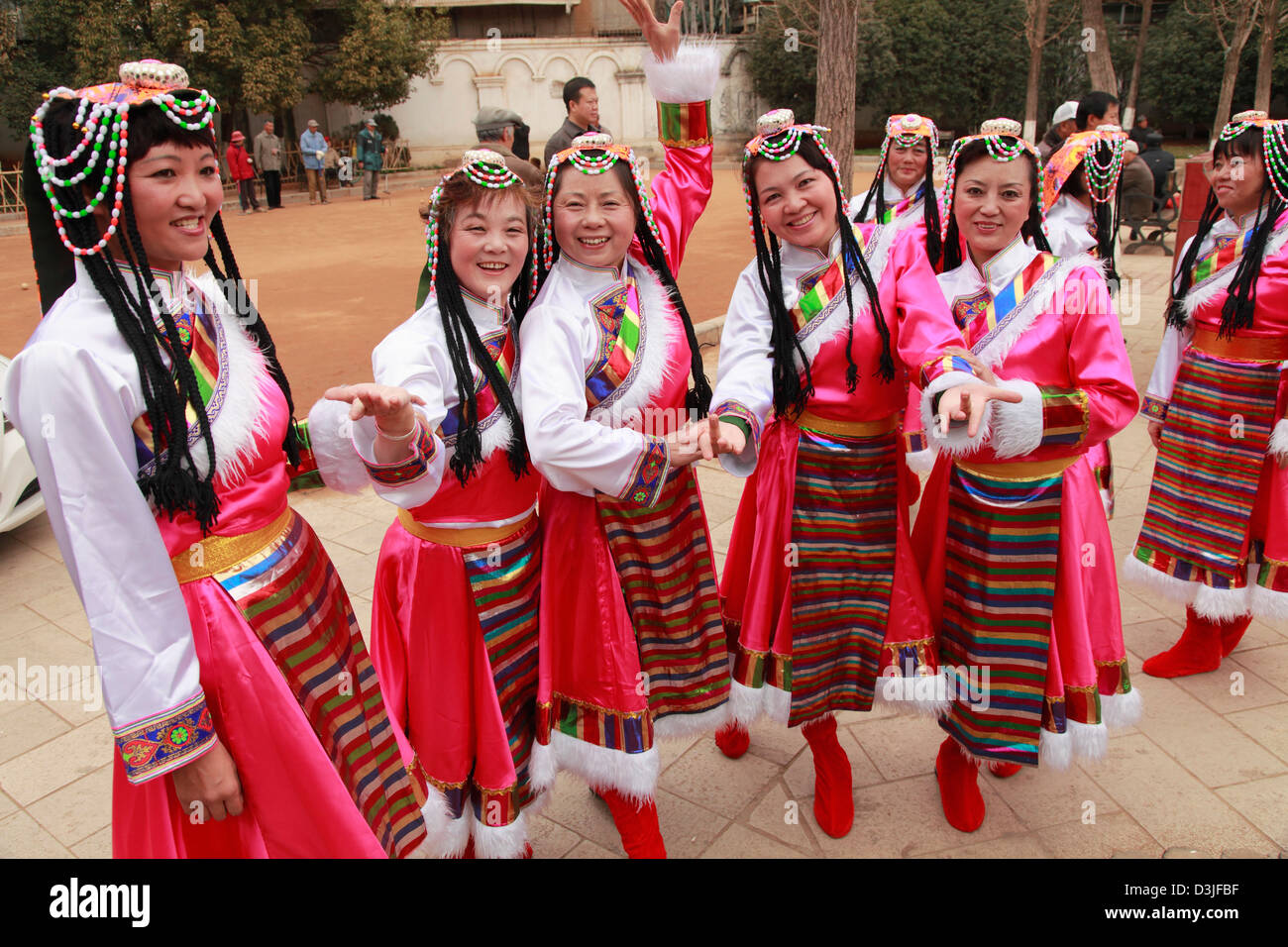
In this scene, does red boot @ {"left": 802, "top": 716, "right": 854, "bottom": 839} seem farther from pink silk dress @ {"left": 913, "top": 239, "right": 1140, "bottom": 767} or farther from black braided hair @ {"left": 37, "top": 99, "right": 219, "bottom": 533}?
black braided hair @ {"left": 37, "top": 99, "right": 219, "bottom": 533}

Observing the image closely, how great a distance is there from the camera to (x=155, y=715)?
1.58 meters

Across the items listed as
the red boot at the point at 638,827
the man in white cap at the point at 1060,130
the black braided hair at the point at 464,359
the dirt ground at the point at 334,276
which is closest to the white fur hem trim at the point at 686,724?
the red boot at the point at 638,827

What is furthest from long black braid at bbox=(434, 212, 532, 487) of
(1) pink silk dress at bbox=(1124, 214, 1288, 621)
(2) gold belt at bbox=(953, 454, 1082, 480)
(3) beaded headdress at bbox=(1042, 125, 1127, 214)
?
(3) beaded headdress at bbox=(1042, 125, 1127, 214)

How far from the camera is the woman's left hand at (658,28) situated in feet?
8.67

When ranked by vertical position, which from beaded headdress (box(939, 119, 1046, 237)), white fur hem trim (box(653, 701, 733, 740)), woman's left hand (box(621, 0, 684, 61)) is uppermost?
woman's left hand (box(621, 0, 684, 61))

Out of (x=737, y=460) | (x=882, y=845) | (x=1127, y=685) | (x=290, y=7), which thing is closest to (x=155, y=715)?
(x=737, y=460)

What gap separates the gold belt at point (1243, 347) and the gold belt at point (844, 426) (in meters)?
1.57

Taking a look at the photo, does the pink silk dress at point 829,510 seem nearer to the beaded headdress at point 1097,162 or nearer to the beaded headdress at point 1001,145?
the beaded headdress at point 1001,145

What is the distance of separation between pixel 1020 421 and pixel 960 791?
1140mm

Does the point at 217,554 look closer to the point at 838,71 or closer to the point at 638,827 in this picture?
the point at 638,827

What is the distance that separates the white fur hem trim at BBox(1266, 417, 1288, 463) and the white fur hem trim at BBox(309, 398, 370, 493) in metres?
2.99

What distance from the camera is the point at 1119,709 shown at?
104 inches

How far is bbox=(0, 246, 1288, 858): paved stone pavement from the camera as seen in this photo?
2643 mm

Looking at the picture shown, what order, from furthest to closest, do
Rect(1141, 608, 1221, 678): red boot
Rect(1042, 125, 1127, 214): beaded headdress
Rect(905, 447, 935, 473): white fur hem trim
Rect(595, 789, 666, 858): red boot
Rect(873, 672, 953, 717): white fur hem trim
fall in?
Rect(1042, 125, 1127, 214): beaded headdress, Rect(1141, 608, 1221, 678): red boot, Rect(905, 447, 935, 473): white fur hem trim, Rect(873, 672, 953, 717): white fur hem trim, Rect(595, 789, 666, 858): red boot
